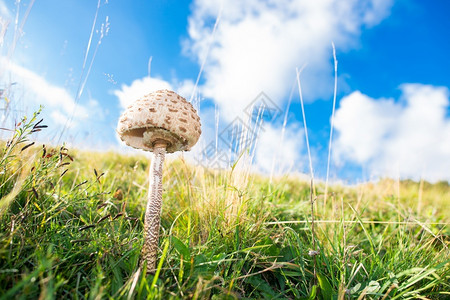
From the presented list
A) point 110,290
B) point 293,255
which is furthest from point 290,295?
point 110,290

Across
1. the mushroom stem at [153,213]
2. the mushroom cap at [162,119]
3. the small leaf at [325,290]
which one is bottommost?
the small leaf at [325,290]

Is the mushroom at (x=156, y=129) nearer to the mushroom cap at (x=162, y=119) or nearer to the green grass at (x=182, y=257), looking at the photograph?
the mushroom cap at (x=162, y=119)

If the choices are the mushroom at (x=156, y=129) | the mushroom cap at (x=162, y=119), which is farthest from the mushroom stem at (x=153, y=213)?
the mushroom cap at (x=162, y=119)

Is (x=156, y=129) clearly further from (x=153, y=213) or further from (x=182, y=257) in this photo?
(x=182, y=257)

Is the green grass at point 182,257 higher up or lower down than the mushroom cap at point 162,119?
lower down

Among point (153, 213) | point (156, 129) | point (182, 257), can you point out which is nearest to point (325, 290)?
point (182, 257)

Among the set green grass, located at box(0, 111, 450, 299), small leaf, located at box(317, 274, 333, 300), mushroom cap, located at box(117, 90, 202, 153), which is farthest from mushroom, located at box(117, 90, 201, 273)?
small leaf, located at box(317, 274, 333, 300)

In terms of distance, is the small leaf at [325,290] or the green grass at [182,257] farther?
the small leaf at [325,290]
